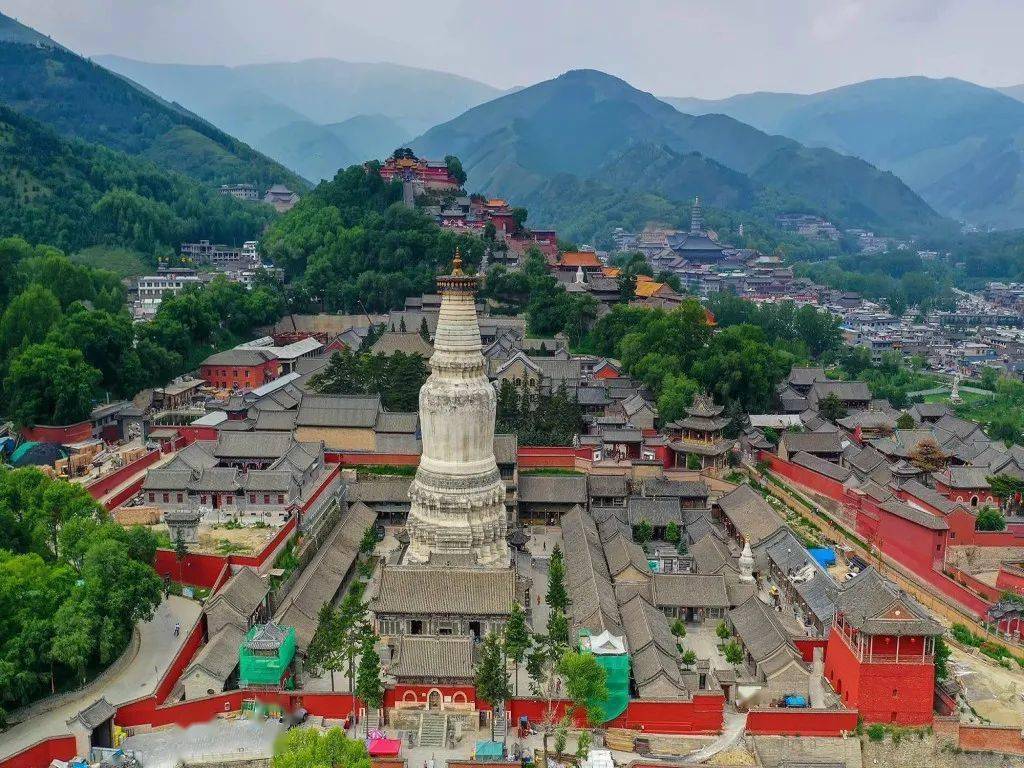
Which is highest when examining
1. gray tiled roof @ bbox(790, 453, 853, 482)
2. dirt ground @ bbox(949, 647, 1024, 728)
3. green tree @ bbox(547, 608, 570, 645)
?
gray tiled roof @ bbox(790, 453, 853, 482)

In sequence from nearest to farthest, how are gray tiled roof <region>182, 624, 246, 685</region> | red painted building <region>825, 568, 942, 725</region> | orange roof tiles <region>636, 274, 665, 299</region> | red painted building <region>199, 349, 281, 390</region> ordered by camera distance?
red painted building <region>825, 568, 942, 725</region> < gray tiled roof <region>182, 624, 246, 685</region> < red painted building <region>199, 349, 281, 390</region> < orange roof tiles <region>636, 274, 665, 299</region>

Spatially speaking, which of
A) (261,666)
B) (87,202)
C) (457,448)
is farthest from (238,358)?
(87,202)

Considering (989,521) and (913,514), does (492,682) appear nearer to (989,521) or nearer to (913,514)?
(913,514)

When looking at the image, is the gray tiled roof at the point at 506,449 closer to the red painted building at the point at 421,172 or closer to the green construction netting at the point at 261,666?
the green construction netting at the point at 261,666

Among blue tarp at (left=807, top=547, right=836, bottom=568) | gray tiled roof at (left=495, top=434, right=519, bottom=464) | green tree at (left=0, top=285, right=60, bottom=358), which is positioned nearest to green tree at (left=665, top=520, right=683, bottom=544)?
blue tarp at (left=807, top=547, right=836, bottom=568)

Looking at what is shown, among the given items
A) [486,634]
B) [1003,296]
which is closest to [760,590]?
[486,634]

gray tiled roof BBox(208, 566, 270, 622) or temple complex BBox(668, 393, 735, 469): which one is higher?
temple complex BBox(668, 393, 735, 469)

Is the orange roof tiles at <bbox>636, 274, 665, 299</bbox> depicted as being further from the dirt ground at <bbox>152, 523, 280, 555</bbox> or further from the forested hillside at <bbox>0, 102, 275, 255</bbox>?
the dirt ground at <bbox>152, 523, 280, 555</bbox>
